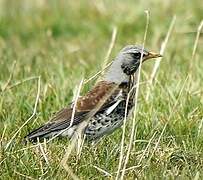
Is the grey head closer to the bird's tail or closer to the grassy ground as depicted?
the grassy ground

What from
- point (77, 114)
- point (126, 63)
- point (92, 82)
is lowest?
point (92, 82)

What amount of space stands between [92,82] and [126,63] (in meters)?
0.98

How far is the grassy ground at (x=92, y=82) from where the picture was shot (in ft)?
15.7

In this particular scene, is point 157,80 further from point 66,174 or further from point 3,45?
point 3,45

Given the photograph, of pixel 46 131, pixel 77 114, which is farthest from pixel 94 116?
pixel 46 131

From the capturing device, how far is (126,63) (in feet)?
18.6

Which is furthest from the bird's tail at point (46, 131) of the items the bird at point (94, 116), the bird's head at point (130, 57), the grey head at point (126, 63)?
the bird's head at point (130, 57)

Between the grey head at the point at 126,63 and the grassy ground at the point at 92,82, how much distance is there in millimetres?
313

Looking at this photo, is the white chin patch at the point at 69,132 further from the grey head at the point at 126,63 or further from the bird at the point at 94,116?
the grey head at the point at 126,63

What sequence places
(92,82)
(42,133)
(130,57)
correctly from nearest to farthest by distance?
1. (42,133)
2. (130,57)
3. (92,82)

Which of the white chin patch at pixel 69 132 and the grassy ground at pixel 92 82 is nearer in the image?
the grassy ground at pixel 92 82

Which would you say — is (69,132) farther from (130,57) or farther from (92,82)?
(92,82)

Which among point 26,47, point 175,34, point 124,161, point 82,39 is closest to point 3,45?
point 26,47

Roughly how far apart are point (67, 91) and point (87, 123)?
119cm
